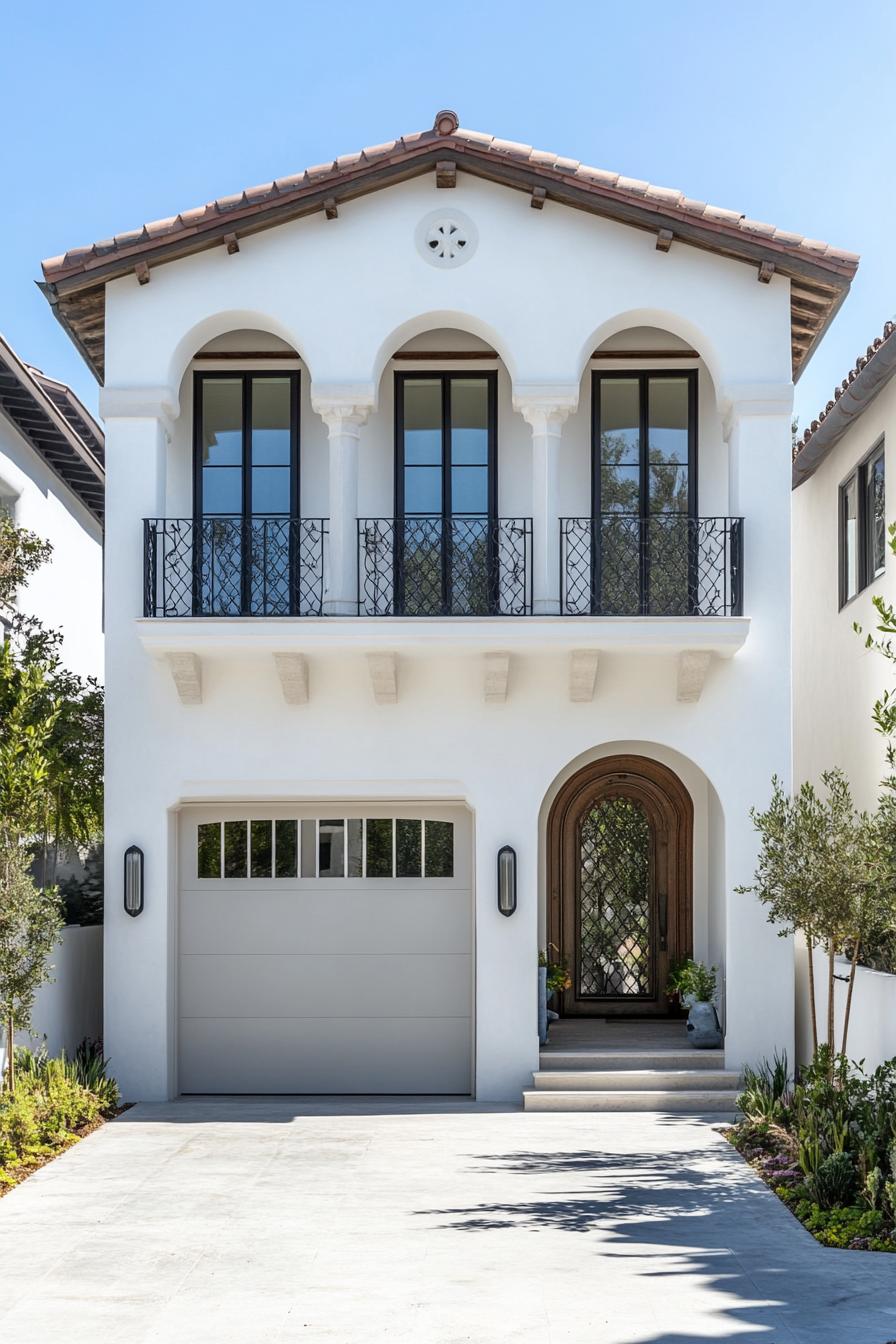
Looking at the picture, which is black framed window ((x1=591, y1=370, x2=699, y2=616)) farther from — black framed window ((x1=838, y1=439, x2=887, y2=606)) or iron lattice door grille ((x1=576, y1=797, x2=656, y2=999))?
iron lattice door grille ((x1=576, y1=797, x2=656, y2=999))

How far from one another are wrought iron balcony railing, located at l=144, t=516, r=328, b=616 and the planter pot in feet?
16.9

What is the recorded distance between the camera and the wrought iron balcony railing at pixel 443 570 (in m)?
14.6

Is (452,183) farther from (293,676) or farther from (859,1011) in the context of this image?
(859,1011)

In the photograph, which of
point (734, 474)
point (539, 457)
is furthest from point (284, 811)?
point (734, 474)

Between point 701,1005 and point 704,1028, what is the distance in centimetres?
21

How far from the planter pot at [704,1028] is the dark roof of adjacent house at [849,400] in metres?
6.40

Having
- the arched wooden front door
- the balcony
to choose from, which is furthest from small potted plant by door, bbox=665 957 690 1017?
the balcony

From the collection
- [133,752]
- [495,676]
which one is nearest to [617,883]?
[495,676]

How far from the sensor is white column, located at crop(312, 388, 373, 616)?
14.5 meters

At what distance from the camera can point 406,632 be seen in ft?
45.9

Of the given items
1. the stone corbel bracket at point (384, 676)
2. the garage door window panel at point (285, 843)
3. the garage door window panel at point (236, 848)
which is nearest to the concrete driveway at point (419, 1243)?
the garage door window panel at point (236, 848)

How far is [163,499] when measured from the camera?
14.8 metres

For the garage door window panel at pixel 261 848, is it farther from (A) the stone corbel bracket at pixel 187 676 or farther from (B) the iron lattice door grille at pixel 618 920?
(B) the iron lattice door grille at pixel 618 920

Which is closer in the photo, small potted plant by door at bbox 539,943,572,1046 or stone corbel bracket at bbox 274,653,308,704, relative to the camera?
stone corbel bracket at bbox 274,653,308,704
